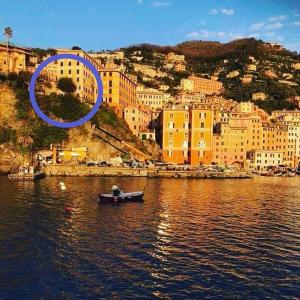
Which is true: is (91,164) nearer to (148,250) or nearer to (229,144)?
(229,144)

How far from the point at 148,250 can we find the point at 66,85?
89334mm

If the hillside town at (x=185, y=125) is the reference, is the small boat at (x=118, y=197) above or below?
below

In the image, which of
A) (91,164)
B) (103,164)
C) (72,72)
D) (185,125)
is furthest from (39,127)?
(185,125)

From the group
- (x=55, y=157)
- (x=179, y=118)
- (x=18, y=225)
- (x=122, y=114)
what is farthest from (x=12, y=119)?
(x=18, y=225)

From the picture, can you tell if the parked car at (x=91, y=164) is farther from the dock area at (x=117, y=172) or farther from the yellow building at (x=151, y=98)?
the yellow building at (x=151, y=98)

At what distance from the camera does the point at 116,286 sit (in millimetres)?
25609

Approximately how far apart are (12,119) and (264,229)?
7942cm

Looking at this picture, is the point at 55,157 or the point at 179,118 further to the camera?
the point at 179,118

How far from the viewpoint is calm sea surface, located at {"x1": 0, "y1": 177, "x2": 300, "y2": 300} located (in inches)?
1007

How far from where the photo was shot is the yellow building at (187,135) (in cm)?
11438

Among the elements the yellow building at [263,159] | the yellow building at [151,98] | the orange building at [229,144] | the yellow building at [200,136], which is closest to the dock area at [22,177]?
the yellow building at [200,136]

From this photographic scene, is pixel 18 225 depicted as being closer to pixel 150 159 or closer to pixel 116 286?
pixel 116 286

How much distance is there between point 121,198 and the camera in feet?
188

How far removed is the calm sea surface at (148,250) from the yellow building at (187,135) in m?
56.7
